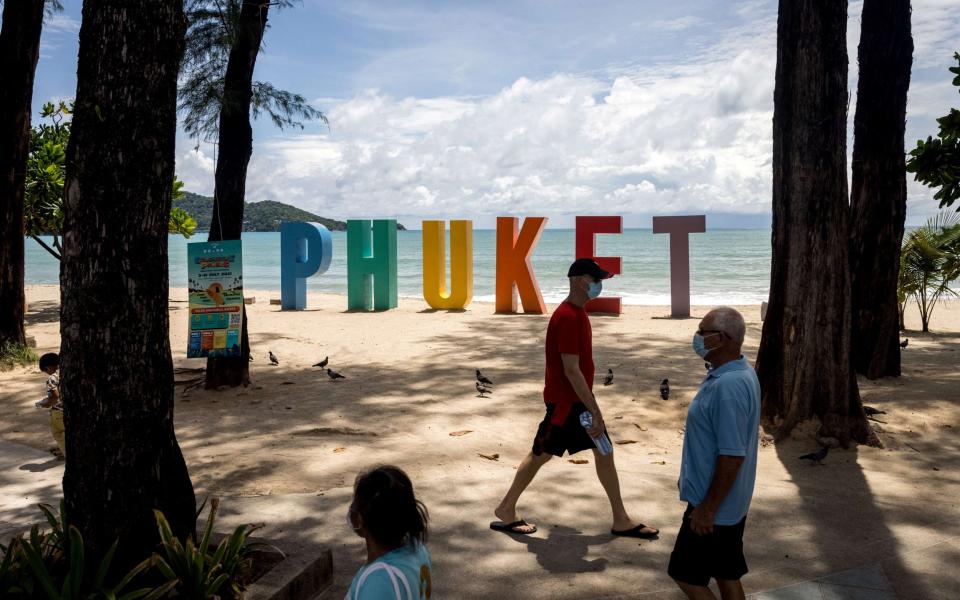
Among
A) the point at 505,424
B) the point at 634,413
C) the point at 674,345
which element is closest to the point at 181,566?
the point at 505,424

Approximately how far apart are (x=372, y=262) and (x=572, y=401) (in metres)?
16.4

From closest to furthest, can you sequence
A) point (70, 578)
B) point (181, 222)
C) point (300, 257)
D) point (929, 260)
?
point (70, 578) < point (929, 260) < point (181, 222) < point (300, 257)

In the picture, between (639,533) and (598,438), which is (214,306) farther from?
(639,533)

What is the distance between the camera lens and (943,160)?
31.4 feet

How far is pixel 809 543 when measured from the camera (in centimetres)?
500

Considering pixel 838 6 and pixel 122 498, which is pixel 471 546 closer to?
pixel 122 498

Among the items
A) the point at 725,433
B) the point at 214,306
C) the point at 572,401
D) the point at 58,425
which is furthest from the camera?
the point at 214,306

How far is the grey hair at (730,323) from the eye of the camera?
3.36 meters

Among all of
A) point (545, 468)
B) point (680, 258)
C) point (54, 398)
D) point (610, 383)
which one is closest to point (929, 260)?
point (680, 258)

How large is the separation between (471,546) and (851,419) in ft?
14.1

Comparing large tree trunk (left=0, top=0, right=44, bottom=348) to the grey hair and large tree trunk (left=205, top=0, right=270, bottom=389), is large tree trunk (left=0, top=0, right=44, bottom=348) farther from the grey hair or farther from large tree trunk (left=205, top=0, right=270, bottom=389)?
the grey hair

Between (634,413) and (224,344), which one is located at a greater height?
(224,344)

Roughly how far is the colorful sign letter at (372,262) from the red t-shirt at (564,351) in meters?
16.0

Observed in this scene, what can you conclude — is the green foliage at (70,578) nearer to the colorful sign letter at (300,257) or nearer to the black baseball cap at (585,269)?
the black baseball cap at (585,269)
